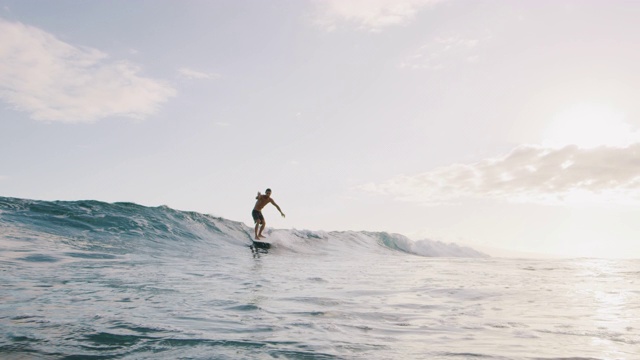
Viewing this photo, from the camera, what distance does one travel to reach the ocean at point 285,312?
367 centimetres

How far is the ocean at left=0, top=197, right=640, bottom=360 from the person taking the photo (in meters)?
3.67

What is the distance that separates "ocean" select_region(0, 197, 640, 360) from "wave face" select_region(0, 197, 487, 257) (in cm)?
112

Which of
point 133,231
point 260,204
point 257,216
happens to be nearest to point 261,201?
point 260,204

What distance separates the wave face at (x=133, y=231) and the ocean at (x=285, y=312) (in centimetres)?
112

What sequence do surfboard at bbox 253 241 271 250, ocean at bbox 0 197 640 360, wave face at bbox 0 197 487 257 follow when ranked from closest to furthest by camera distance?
1. ocean at bbox 0 197 640 360
2. wave face at bbox 0 197 487 257
3. surfboard at bbox 253 241 271 250

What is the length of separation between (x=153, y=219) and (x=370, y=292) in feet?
42.8

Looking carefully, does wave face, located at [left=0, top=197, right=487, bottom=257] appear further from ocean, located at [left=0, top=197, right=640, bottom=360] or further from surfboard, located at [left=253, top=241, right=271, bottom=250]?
ocean, located at [left=0, top=197, right=640, bottom=360]

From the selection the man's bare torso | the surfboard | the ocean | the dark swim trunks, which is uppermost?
the man's bare torso

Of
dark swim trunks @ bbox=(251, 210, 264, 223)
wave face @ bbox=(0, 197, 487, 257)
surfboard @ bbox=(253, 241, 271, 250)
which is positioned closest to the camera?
wave face @ bbox=(0, 197, 487, 257)

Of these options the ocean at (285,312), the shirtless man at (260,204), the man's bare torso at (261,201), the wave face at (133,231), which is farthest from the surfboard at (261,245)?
the ocean at (285,312)

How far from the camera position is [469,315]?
5.44 metres

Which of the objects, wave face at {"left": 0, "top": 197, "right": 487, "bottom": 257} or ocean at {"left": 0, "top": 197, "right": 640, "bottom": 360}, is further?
wave face at {"left": 0, "top": 197, "right": 487, "bottom": 257}

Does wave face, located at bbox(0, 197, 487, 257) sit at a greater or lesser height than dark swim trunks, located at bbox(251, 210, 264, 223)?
lesser

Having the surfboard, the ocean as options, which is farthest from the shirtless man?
the ocean
